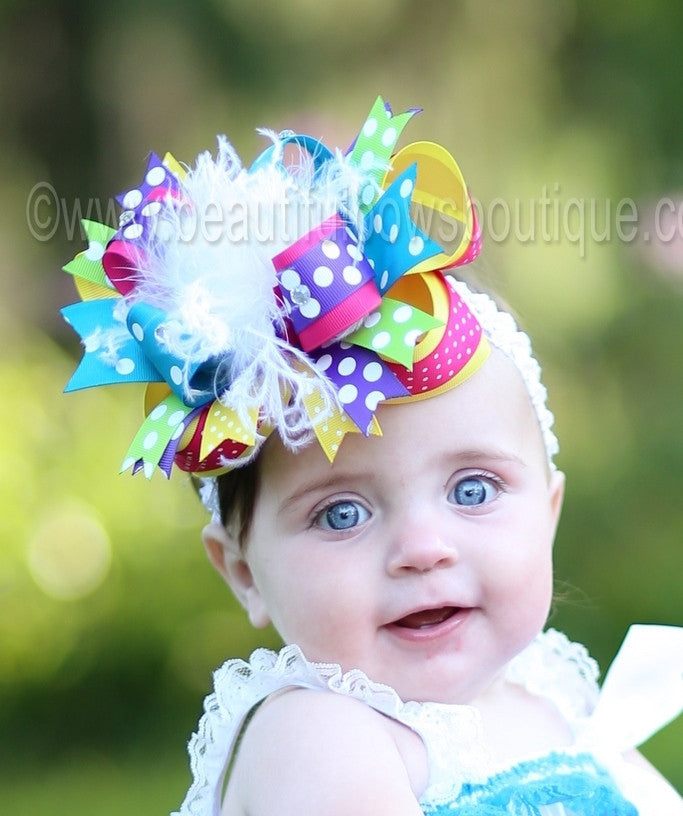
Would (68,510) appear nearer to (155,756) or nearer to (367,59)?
(155,756)

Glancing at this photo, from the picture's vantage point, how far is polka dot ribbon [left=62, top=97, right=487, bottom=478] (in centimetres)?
130

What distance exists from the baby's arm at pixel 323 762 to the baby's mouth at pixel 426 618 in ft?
0.37

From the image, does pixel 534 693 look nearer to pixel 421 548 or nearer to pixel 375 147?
pixel 421 548

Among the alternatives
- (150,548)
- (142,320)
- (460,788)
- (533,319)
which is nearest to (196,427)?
(142,320)

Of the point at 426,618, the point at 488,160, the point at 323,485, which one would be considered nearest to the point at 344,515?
the point at 323,485

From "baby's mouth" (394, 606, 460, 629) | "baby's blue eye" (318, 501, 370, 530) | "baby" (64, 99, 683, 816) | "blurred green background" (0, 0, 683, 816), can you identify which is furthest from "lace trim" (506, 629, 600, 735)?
"blurred green background" (0, 0, 683, 816)

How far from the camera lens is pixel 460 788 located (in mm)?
1343

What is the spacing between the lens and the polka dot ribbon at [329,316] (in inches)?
51.2

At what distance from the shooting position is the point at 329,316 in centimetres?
130

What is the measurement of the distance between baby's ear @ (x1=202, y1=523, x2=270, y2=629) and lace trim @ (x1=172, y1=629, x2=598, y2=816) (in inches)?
2.4

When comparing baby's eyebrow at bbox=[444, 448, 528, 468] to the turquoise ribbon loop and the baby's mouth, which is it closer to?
the baby's mouth

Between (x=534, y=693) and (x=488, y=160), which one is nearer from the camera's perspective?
(x=534, y=693)

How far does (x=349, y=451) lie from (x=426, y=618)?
22 cm

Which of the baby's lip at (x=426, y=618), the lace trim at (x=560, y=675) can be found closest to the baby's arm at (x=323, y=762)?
the baby's lip at (x=426, y=618)
